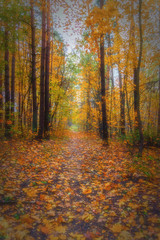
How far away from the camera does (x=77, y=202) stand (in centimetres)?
307

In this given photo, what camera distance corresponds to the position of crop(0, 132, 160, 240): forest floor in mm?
2154

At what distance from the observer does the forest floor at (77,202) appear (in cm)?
215

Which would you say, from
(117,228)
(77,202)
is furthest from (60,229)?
(117,228)

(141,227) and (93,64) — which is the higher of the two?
(93,64)

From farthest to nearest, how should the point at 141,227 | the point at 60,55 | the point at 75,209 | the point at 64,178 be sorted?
the point at 60,55 → the point at 64,178 → the point at 75,209 → the point at 141,227

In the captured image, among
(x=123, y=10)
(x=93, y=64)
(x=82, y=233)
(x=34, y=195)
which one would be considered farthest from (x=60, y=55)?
(x=82, y=233)

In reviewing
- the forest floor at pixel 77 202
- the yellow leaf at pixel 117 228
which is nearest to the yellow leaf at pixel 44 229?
the forest floor at pixel 77 202

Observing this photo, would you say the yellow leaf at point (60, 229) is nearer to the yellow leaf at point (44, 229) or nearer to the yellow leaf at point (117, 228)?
the yellow leaf at point (44, 229)

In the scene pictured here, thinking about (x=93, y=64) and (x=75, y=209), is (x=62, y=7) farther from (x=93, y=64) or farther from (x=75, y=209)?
(x=75, y=209)

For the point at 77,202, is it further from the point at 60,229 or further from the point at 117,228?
the point at 117,228

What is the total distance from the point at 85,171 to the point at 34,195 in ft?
7.09

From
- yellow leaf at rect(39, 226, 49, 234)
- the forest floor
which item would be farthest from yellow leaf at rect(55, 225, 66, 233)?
yellow leaf at rect(39, 226, 49, 234)

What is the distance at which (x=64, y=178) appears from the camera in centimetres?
428

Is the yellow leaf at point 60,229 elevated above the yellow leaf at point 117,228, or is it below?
below
